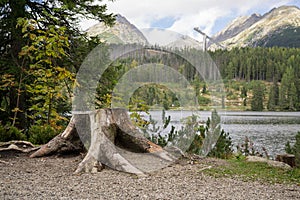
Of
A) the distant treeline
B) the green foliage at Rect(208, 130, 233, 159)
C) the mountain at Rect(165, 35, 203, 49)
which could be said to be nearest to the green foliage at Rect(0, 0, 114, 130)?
the mountain at Rect(165, 35, 203, 49)

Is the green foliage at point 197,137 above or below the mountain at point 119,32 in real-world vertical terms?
below

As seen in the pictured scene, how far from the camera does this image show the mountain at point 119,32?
387 inches

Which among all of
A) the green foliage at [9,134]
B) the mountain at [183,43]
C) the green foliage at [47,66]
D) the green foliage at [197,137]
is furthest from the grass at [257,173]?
the green foliage at [9,134]

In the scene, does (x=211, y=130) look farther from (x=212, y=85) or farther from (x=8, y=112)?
(x=8, y=112)

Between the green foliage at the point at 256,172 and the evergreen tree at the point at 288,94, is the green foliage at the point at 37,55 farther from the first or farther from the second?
the evergreen tree at the point at 288,94

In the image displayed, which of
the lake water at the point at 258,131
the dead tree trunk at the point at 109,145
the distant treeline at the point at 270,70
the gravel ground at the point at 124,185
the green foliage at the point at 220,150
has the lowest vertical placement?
the lake water at the point at 258,131

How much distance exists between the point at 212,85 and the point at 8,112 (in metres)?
7.44

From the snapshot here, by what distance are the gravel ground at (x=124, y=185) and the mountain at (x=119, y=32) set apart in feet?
15.1

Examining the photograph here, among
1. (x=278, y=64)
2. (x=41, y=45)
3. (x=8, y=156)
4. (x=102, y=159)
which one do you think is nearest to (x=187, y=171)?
(x=102, y=159)

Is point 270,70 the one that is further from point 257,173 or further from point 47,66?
point 257,173

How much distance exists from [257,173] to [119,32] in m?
7.26

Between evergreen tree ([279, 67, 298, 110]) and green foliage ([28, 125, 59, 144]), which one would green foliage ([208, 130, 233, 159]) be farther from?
evergreen tree ([279, 67, 298, 110])

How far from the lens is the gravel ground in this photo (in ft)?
15.6

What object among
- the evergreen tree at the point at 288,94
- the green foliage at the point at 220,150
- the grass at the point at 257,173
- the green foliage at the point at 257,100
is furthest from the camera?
the evergreen tree at the point at 288,94
